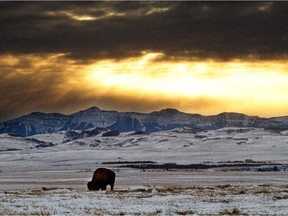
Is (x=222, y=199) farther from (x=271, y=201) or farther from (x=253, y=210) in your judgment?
(x=253, y=210)

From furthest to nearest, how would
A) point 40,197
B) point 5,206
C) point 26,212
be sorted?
1. point 40,197
2. point 5,206
3. point 26,212

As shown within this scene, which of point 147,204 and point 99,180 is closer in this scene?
point 147,204

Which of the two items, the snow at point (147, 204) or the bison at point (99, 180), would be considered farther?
the bison at point (99, 180)

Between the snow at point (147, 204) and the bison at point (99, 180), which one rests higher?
the bison at point (99, 180)

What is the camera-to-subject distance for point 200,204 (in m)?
33.8

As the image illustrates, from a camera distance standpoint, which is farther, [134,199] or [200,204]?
[134,199]

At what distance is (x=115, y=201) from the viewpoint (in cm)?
3541

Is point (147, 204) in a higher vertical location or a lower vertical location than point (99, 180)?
lower

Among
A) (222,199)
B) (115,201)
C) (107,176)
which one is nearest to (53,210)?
(115,201)

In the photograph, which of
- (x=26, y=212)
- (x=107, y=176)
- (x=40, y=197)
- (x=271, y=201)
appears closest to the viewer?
(x=26, y=212)

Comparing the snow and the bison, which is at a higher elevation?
the bison

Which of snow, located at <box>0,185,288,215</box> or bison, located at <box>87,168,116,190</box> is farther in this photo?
bison, located at <box>87,168,116,190</box>

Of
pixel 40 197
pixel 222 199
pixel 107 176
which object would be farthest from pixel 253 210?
pixel 107 176

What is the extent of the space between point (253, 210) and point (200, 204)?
423 cm
